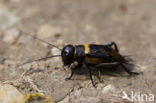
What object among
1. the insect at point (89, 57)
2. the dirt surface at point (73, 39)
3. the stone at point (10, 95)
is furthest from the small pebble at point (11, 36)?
the stone at point (10, 95)

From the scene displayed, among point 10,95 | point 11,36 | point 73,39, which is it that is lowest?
point 10,95

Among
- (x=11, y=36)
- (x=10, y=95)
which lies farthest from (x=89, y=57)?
(x=11, y=36)

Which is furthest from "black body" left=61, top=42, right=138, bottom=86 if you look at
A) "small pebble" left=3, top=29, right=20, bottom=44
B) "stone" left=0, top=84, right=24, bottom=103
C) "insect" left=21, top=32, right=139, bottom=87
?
"small pebble" left=3, top=29, right=20, bottom=44

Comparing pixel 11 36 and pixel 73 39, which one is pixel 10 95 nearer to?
pixel 11 36

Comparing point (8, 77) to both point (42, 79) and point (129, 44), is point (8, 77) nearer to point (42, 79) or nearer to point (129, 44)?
point (42, 79)

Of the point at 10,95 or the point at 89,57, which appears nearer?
the point at 10,95

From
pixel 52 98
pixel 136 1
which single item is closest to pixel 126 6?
pixel 136 1

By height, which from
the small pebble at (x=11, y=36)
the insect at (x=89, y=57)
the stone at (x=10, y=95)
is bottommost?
the stone at (x=10, y=95)

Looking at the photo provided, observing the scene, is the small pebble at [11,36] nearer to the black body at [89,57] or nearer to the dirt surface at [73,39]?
the dirt surface at [73,39]
